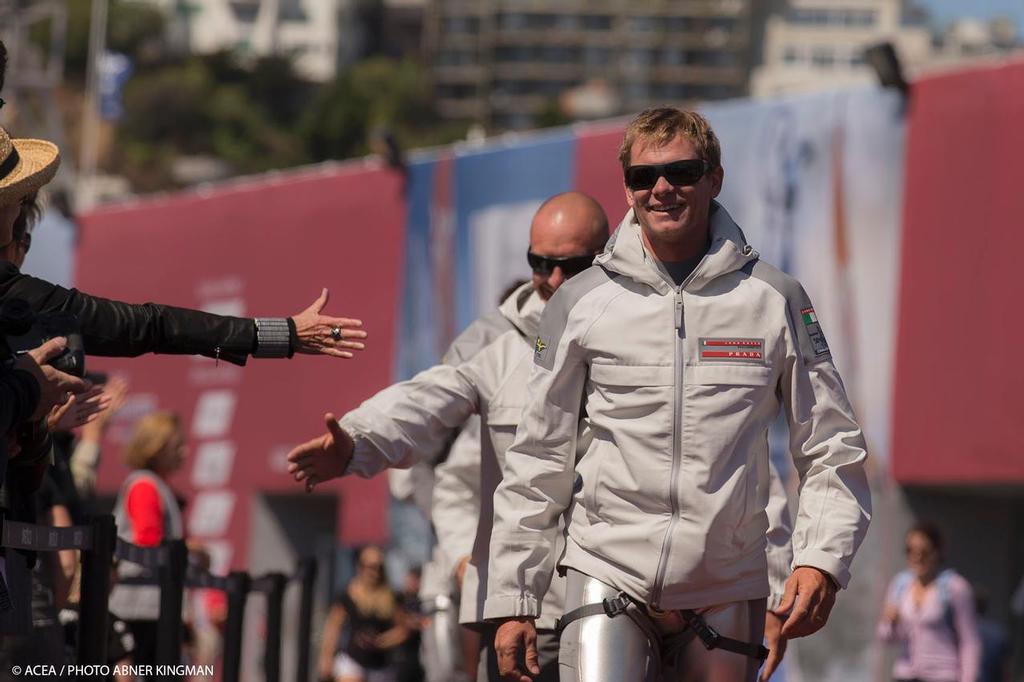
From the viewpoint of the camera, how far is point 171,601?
7262 millimetres

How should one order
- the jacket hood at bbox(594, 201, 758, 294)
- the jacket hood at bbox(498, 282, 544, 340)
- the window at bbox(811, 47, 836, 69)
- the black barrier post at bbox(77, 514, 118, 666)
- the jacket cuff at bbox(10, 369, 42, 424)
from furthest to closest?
1. the window at bbox(811, 47, 836, 69)
2. the jacket hood at bbox(498, 282, 544, 340)
3. the black barrier post at bbox(77, 514, 118, 666)
4. the jacket hood at bbox(594, 201, 758, 294)
5. the jacket cuff at bbox(10, 369, 42, 424)

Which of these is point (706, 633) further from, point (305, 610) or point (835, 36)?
point (835, 36)

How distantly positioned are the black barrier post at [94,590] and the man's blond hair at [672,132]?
216 centimetres

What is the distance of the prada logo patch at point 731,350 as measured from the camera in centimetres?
498

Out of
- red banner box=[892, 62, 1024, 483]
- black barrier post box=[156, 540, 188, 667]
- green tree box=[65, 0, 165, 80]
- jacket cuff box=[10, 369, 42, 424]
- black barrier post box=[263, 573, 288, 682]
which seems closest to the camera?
jacket cuff box=[10, 369, 42, 424]

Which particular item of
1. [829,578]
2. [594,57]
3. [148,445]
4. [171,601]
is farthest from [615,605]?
[594,57]

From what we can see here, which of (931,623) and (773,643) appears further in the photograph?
(931,623)

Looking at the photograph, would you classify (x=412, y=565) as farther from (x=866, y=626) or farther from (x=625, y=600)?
(x=625, y=600)

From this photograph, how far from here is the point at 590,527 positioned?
5.11 meters

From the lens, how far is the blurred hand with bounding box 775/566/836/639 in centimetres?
489

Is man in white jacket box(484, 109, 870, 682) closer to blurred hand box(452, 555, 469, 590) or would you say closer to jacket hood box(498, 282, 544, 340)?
jacket hood box(498, 282, 544, 340)

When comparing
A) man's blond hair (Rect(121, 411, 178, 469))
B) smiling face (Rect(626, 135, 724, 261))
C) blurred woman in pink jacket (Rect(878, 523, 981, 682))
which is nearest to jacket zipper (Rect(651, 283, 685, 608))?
smiling face (Rect(626, 135, 724, 261))

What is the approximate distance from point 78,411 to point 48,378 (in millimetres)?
1287

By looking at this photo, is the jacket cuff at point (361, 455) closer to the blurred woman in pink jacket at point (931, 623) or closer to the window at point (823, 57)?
the blurred woman in pink jacket at point (931, 623)
